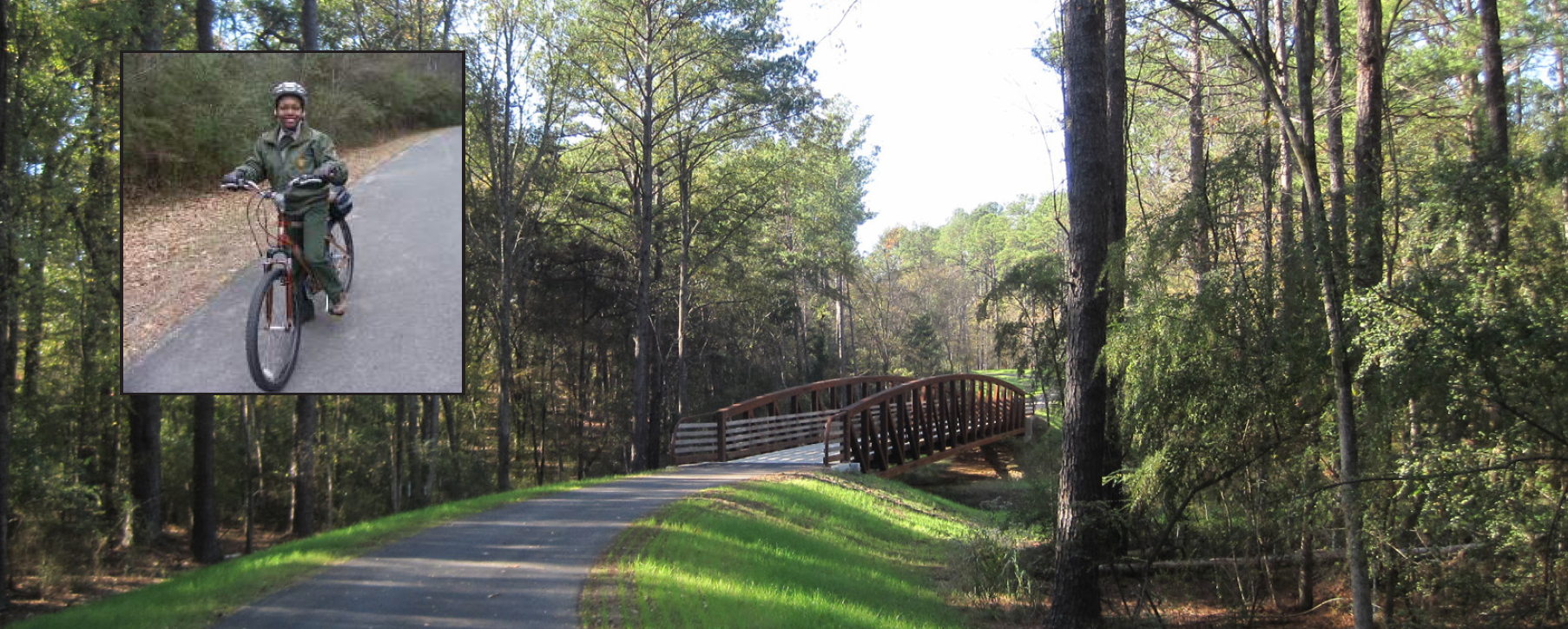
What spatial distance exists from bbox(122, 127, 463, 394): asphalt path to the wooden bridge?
990 cm

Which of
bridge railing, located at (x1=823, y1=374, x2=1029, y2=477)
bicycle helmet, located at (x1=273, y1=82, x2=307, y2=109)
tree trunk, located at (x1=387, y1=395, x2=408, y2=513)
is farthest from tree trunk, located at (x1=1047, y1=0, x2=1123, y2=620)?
tree trunk, located at (x1=387, y1=395, x2=408, y2=513)

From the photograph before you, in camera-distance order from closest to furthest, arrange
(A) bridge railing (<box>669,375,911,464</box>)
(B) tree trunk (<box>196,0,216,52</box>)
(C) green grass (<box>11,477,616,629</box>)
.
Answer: (C) green grass (<box>11,477,616,629</box>)
(B) tree trunk (<box>196,0,216,52</box>)
(A) bridge railing (<box>669,375,911,464</box>)

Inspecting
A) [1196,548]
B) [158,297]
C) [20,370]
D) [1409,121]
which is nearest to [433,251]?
[158,297]

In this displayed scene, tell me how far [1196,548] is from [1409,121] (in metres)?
4.67

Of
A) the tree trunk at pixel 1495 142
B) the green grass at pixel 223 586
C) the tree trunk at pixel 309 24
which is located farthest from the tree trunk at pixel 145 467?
the tree trunk at pixel 1495 142

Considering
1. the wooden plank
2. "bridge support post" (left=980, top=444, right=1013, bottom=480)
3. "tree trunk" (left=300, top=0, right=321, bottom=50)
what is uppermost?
"tree trunk" (left=300, top=0, right=321, bottom=50)

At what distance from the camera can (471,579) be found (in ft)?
22.7

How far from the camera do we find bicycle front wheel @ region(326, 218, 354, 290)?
634 centimetres

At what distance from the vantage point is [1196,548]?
8141 millimetres

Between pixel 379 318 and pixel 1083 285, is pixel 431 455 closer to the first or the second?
pixel 379 318

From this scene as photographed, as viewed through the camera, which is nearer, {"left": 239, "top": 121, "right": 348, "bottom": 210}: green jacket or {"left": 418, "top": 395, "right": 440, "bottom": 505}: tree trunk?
{"left": 239, "top": 121, "right": 348, "bottom": 210}: green jacket

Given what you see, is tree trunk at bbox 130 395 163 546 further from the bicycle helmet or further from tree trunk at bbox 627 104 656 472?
the bicycle helmet

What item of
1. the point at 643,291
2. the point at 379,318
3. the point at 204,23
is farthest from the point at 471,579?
the point at 643,291

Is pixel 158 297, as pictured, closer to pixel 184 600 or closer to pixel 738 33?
pixel 184 600
